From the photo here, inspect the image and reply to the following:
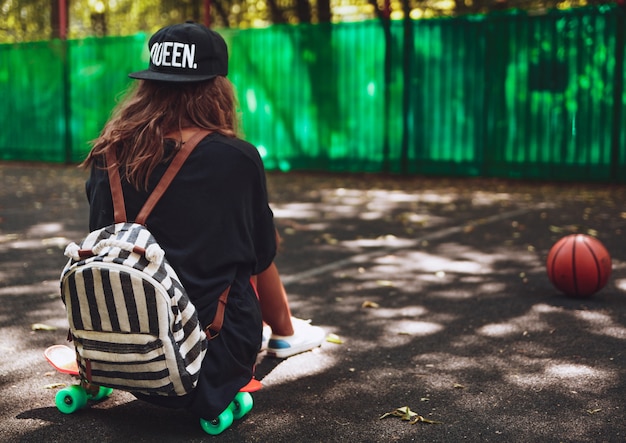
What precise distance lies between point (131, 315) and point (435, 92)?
11.9m

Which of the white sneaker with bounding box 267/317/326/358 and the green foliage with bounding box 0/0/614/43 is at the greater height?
the green foliage with bounding box 0/0/614/43

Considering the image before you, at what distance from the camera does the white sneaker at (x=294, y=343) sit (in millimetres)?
4223

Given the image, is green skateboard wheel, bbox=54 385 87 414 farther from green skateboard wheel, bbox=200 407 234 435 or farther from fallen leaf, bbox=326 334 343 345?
fallen leaf, bbox=326 334 343 345

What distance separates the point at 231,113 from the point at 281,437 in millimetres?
1350

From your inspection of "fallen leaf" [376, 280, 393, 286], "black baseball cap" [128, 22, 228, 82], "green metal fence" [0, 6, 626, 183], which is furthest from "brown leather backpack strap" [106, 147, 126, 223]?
"green metal fence" [0, 6, 626, 183]

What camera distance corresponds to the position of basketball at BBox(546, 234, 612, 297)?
17.8 ft

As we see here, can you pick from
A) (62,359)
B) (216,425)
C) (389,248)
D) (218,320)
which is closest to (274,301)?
(218,320)

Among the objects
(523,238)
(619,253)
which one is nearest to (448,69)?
(523,238)

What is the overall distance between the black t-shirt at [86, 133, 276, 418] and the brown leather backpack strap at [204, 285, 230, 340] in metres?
0.02

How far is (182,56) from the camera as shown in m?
3.30

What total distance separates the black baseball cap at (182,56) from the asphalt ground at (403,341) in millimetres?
1435

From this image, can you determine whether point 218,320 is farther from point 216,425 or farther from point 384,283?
point 384,283

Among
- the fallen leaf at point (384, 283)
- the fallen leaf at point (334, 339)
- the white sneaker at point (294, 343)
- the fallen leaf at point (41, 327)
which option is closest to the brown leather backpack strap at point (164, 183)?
the white sneaker at point (294, 343)

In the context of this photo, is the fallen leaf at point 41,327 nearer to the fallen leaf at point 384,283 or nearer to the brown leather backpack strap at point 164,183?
the brown leather backpack strap at point 164,183
